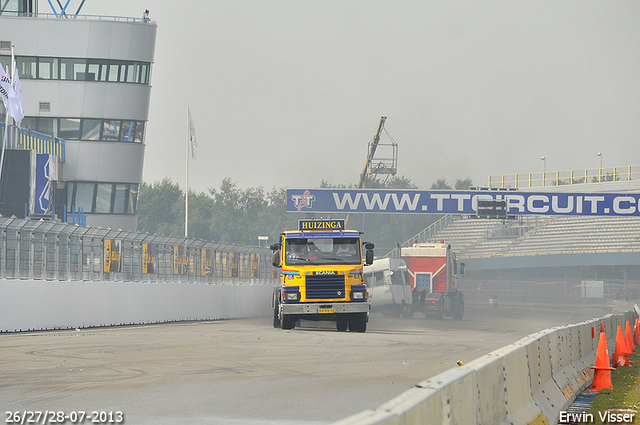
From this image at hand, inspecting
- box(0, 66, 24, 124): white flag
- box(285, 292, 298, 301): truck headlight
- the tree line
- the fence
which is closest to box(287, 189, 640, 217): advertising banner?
the fence

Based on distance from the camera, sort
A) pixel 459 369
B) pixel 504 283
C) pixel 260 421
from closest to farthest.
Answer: pixel 459 369 → pixel 260 421 → pixel 504 283

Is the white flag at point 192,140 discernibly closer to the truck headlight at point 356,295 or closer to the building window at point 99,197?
the building window at point 99,197

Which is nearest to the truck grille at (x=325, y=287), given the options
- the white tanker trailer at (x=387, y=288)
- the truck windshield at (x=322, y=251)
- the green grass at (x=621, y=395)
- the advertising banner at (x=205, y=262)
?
the truck windshield at (x=322, y=251)

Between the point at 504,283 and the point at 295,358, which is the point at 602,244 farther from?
the point at 295,358

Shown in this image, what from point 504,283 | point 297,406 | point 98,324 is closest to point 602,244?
point 504,283

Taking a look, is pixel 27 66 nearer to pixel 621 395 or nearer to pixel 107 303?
pixel 107 303

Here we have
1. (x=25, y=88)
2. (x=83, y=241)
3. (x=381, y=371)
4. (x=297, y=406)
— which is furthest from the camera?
(x=25, y=88)

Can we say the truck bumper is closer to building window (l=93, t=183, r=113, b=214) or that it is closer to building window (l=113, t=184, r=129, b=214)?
building window (l=93, t=183, r=113, b=214)

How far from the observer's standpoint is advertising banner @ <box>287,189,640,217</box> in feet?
188

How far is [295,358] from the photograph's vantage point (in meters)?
15.5

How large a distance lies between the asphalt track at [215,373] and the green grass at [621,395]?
240 cm

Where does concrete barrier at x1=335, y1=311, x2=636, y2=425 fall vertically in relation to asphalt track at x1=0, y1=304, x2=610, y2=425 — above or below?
above

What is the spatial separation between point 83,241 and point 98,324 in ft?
7.62

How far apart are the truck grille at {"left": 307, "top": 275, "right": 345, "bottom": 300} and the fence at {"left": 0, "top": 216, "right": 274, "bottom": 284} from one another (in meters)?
6.17
